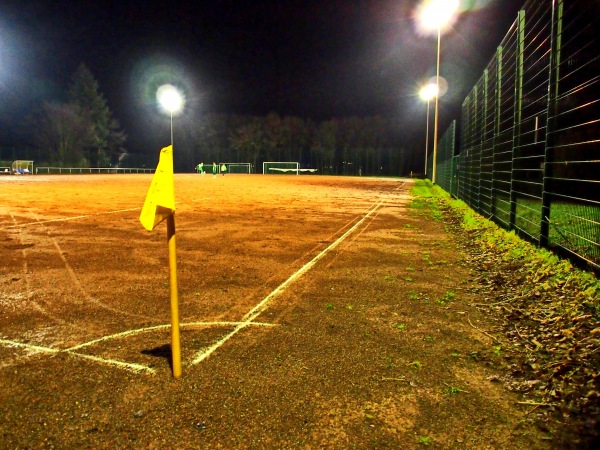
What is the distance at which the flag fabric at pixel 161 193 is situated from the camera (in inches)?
123

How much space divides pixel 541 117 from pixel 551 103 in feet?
8.77

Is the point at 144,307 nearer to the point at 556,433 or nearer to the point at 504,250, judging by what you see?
the point at 556,433

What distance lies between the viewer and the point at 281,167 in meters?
84.7

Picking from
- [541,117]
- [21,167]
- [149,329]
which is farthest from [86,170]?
[149,329]

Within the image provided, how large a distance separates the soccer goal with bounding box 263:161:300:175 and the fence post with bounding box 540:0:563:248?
76015 mm

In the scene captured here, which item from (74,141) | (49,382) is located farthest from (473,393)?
(74,141)

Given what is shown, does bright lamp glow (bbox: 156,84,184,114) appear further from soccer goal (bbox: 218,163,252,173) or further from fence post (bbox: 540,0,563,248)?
Answer: fence post (bbox: 540,0,563,248)

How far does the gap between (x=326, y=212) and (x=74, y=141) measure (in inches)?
2620

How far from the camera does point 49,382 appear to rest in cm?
335

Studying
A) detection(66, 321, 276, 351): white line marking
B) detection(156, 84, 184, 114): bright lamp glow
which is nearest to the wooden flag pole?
detection(66, 321, 276, 351): white line marking

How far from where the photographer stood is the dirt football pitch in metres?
2.80

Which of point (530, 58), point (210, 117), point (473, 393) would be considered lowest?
point (473, 393)

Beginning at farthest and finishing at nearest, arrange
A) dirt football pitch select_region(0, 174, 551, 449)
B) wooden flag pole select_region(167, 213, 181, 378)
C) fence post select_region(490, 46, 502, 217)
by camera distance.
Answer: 1. fence post select_region(490, 46, 502, 217)
2. wooden flag pole select_region(167, 213, 181, 378)
3. dirt football pitch select_region(0, 174, 551, 449)

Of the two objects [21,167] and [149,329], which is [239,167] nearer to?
[21,167]
